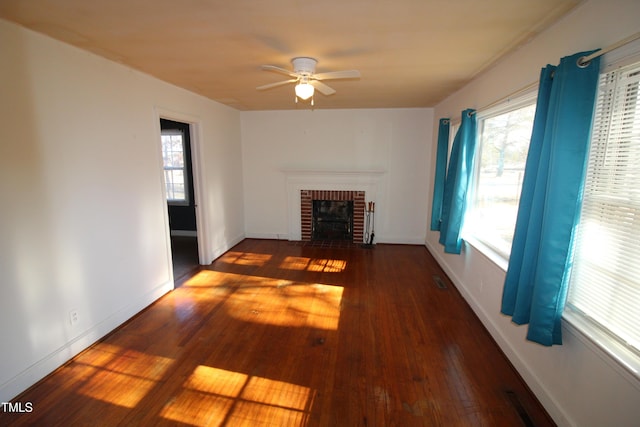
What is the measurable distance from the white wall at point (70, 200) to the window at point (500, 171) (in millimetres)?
3553

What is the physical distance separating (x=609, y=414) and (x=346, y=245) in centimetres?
425

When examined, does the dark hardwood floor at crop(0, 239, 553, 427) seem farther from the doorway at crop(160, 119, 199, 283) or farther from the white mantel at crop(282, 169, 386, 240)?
the doorway at crop(160, 119, 199, 283)

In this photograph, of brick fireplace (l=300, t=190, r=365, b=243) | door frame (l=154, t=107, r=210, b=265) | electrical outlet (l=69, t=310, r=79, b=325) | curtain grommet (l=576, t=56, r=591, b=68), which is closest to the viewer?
curtain grommet (l=576, t=56, r=591, b=68)

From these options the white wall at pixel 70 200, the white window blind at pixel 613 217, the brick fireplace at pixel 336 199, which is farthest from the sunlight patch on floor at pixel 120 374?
the brick fireplace at pixel 336 199

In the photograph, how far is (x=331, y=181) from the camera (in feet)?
18.4

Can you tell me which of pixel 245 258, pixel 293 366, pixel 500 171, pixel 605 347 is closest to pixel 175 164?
pixel 245 258

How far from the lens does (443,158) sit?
14.6 ft

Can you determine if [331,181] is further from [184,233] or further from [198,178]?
[184,233]

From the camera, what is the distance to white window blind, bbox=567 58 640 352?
4.77 ft

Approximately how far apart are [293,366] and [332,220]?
12.4ft

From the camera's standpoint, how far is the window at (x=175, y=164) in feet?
19.2

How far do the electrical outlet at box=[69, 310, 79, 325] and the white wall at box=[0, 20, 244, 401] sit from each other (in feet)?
0.10

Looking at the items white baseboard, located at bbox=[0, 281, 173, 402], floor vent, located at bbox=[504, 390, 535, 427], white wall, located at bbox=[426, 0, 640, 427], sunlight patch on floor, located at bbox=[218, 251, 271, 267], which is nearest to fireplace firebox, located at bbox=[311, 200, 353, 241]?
sunlight patch on floor, located at bbox=[218, 251, 271, 267]

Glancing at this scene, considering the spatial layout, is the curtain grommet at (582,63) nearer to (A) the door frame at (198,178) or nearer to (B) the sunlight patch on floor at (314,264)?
(B) the sunlight patch on floor at (314,264)
